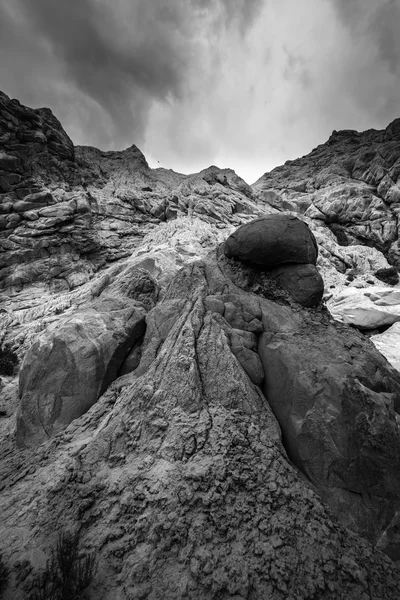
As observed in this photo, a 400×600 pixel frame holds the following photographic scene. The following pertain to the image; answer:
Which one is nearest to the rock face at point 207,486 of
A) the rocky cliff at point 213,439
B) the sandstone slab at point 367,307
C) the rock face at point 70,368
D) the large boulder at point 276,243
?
the rocky cliff at point 213,439

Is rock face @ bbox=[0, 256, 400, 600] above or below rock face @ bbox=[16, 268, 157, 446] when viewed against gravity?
below

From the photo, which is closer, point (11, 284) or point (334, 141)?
point (11, 284)

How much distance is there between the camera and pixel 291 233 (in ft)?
36.4

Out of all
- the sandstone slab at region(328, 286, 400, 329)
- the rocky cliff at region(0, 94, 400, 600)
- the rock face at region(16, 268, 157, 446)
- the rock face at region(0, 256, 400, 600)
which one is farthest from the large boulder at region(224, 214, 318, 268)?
the sandstone slab at region(328, 286, 400, 329)

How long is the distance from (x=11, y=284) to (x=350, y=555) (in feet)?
104

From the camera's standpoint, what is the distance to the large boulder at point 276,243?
1105cm

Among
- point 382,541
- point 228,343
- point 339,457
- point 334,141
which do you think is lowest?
point 382,541

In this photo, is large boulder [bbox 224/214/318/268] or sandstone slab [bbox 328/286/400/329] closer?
large boulder [bbox 224/214/318/268]

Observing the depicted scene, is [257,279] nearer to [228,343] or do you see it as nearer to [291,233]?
[291,233]

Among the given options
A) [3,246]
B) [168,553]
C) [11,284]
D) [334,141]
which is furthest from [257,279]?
[334,141]

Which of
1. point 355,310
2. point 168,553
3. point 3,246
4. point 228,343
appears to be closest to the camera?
point 168,553

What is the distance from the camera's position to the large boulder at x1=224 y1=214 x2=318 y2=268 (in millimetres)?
11055

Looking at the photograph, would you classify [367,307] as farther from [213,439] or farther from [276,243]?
[213,439]

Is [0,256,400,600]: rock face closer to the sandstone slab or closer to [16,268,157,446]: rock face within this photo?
[16,268,157,446]: rock face
